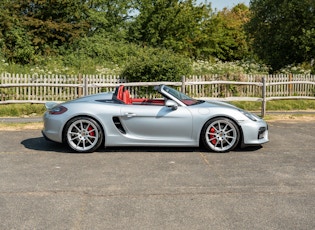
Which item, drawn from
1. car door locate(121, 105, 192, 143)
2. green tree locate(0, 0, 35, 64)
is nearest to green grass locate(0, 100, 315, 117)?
car door locate(121, 105, 192, 143)

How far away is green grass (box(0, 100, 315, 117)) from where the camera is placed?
13.3 metres

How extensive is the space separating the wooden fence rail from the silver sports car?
6127mm

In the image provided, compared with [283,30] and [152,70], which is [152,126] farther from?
[283,30]

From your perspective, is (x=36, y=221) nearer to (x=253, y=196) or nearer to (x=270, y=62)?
(x=253, y=196)

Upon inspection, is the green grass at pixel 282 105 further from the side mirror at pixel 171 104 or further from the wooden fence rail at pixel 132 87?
the side mirror at pixel 171 104

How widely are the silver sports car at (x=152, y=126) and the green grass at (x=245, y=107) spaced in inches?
271

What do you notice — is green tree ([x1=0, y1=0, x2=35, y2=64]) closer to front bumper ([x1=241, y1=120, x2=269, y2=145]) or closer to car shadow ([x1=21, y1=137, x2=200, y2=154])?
car shadow ([x1=21, y1=137, x2=200, y2=154])

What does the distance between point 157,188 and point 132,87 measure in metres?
10.6

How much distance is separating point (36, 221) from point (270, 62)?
76.6 feet

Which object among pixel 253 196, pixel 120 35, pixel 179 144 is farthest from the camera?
pixel 120 35

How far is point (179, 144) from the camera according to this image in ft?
22.9

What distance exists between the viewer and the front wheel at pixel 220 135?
696 cm

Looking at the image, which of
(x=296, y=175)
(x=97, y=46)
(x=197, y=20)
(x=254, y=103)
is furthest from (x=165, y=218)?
(x=197, y=20)

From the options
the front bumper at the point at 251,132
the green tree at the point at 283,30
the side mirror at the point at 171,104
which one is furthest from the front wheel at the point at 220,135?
the green tree at the point at 283,30
